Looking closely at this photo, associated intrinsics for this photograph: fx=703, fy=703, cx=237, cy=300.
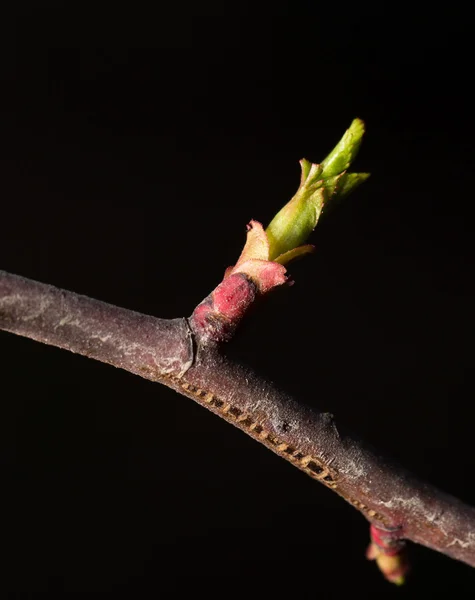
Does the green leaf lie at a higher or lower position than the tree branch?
higher

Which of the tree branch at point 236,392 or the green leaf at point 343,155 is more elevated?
the green leaf at point 343,155

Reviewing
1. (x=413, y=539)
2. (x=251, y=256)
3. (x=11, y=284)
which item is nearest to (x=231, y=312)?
(x=251, y=256)

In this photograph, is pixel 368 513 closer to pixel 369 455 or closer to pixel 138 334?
pixel 369 455

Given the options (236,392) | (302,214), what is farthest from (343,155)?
(236,392)

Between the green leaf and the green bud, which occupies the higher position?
the green leaf

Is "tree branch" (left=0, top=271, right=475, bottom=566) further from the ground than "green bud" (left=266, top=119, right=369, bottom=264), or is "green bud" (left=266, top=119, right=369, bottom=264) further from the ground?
"green bud" (left=266, top=119, right=369, bottom=264)

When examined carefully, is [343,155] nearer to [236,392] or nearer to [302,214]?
Answer: [302,214]

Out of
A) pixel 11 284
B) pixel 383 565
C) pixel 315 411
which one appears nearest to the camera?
pixel 11 284

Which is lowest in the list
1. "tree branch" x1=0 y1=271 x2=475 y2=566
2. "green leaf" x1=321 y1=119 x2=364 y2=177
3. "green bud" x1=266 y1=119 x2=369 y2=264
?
"tree branch" x1=0 y1=271 x2=475 y2=566

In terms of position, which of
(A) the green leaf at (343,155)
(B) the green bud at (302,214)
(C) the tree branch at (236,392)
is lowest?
A: (C) the tree branch at (236,392)
